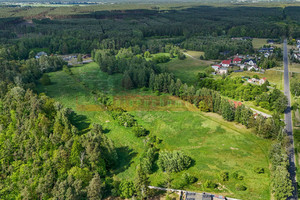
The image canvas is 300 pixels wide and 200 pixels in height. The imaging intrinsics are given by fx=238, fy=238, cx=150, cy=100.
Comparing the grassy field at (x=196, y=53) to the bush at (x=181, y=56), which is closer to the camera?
the bush at (x=181, y=56)

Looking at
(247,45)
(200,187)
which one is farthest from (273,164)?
(247,45)

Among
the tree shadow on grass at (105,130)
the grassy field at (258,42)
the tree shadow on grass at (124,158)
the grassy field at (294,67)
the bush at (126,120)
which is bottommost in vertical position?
the tree shadow on grass at (124,158)

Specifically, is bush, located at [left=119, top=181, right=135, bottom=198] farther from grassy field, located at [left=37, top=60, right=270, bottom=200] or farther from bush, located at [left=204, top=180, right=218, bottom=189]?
bush, located at [left=204, top=180, right=218, bottom=189]

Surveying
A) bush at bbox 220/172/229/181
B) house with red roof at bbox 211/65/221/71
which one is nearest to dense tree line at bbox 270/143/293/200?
bush at bbox 220/172/229/181

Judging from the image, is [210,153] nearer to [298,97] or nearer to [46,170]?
[46,170]

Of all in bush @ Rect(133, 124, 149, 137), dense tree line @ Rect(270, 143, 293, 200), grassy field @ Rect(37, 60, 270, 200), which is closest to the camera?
dense tree line @ Rect(270, 143, 293, 200)

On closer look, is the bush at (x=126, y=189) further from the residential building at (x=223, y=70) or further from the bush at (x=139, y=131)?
the residential building at (x=223, y=70)

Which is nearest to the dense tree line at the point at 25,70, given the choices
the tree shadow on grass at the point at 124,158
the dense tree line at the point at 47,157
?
the dense tree line at the point at 47,157

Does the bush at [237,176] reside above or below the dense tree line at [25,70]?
below
